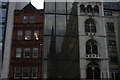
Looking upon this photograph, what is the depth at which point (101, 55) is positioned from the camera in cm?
2283

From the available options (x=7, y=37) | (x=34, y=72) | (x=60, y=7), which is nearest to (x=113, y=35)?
(x=60, y=7)

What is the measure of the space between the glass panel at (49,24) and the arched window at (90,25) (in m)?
5.62

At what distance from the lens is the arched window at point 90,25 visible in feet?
80.4

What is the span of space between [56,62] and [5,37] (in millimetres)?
11759

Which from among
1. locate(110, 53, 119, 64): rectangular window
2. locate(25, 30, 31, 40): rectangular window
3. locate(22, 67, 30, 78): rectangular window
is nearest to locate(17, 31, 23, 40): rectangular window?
locate(25, 30, 31, 40): rectangular window

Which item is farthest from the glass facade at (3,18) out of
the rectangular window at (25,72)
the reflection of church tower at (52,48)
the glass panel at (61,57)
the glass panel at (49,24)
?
the reflection of church tower at (52,48)

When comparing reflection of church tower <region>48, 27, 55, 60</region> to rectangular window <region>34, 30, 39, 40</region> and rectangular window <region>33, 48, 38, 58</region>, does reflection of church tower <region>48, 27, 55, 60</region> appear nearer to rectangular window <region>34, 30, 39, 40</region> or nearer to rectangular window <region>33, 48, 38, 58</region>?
rectangular window <region>33, 48, 38, 58</region>

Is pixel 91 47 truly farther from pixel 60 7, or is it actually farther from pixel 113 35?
pixel 60 7

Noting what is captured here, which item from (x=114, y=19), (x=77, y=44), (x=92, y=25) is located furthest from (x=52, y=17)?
(x=114, y=19)

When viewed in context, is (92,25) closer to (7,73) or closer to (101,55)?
(101,55)

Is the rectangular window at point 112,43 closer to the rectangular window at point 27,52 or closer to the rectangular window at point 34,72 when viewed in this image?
the rectangular window at point 34,72

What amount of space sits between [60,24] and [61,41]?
2.30 metres

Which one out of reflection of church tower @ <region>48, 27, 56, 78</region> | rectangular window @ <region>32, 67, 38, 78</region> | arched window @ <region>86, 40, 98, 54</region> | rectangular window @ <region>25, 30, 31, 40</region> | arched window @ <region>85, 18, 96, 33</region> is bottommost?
rectangular window @ <region>32, 67, 38, 78</region>

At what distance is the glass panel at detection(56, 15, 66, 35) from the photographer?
21203 mm
